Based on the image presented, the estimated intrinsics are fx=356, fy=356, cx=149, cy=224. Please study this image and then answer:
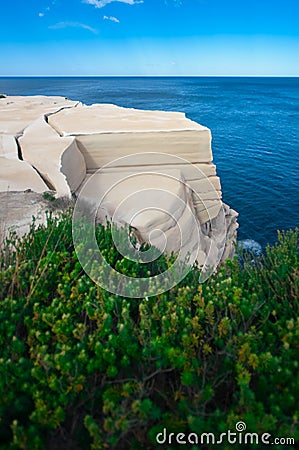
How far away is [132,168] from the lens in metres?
10.0

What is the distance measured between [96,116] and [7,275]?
995 cm

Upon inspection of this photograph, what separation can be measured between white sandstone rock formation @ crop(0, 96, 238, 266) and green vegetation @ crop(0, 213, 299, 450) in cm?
305

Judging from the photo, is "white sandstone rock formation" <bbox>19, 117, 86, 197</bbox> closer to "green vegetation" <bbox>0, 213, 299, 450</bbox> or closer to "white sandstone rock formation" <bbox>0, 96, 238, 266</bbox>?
"white sandstone rock formation" <bbox>0, 96, 238, 266</bbox>

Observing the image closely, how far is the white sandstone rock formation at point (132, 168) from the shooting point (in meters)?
7.53

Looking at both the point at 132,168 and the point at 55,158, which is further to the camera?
the point at 132,168

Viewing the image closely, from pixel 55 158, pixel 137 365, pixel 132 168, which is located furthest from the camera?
pixel 132 168

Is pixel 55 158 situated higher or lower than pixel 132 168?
higher

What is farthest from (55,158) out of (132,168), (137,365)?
(137,365)

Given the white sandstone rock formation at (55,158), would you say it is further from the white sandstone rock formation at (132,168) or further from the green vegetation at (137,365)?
the green vegetation at (137,365)

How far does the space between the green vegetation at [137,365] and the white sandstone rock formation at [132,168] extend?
305 cm

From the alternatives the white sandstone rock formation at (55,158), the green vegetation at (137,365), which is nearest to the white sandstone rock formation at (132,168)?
the white sandstone rock formation at (55,158)

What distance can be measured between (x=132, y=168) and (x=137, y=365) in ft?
25.0

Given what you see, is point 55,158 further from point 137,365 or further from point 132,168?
point 137,365

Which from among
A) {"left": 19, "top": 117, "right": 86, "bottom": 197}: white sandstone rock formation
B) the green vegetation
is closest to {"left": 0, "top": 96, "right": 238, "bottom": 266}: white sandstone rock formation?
{"left": 19, "top": 117, "right": 86, "bottom": 197}: white sandstone rock formation
